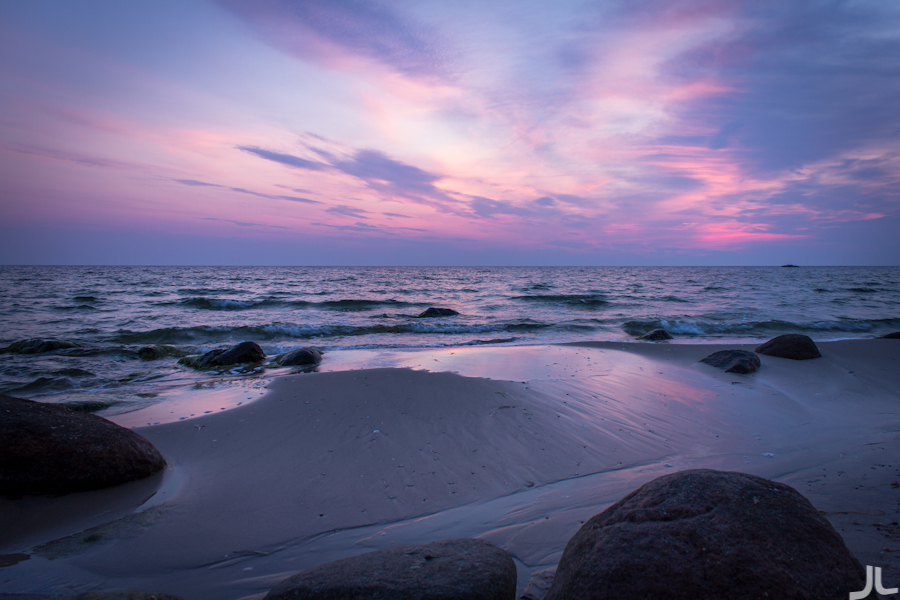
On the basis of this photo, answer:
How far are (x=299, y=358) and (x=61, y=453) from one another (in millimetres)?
5364

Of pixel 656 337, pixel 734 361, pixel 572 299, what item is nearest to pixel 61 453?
pixel 734 361

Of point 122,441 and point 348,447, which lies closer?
point 122,441

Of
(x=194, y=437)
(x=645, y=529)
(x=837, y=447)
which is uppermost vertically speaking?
(x=645, y=529)

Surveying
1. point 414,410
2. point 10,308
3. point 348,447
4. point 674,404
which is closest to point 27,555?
point 348,447

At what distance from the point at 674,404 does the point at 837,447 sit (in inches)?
72.4

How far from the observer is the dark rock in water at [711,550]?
5.38 ft

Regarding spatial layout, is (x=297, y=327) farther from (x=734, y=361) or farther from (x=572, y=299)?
(x=572, y=299)

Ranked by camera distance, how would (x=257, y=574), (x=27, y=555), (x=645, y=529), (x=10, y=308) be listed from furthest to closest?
1. (x=10, y=308)
2. (x=27, y=555)
3. (x=257, y=574)
4. (x=645, y=529)

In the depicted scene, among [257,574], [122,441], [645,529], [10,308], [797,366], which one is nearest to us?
[645,529]

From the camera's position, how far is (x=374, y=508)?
3.27 m

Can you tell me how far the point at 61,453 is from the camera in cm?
356

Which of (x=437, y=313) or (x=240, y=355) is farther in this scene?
(x=437, y=313)

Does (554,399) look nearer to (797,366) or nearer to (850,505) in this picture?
(850,505)

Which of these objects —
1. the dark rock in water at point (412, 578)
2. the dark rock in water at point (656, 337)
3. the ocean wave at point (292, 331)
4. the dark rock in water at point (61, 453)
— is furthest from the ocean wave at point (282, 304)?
the dark rock in water at point (412, 578)
